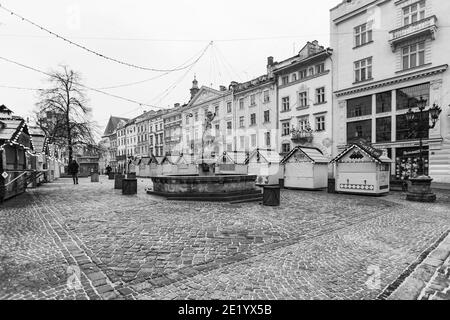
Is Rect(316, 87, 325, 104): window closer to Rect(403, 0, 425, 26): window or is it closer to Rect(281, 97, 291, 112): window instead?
Rect(281, 97, 291, 112): window

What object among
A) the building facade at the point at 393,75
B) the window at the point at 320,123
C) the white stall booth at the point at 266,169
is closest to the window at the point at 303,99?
the window at the point at 320,123

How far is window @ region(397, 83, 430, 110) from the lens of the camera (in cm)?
2119

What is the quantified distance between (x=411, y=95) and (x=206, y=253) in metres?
24.7

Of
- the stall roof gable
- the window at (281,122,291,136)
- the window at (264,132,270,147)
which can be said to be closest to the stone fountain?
the stall roof gable

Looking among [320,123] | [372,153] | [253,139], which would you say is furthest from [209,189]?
[253,139]

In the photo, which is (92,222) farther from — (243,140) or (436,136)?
(243,140)

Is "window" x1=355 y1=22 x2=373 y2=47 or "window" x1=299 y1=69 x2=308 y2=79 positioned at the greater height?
"window" x1=355 y1=22 x2=373 y2=47

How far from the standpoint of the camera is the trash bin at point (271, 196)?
10.9 meters

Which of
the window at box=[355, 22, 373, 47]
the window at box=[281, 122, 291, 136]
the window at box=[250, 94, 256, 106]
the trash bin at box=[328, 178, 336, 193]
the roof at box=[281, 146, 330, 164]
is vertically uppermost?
the window at box=[355, 22, 373, 47]

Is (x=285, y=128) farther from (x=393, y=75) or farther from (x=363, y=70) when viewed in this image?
(x=393, y=75)

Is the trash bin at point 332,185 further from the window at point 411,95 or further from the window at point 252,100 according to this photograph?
the window at point 252,100

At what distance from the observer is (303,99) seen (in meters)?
30.8
